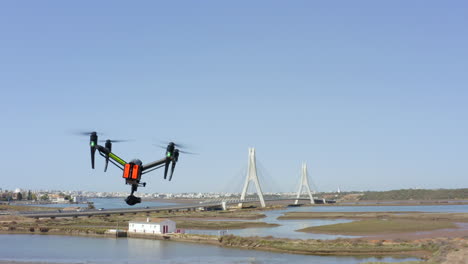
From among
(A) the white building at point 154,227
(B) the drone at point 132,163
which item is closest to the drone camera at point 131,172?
(B) the drone at point 132,163

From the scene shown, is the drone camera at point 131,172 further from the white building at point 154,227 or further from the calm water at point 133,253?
the white building at point 154,227

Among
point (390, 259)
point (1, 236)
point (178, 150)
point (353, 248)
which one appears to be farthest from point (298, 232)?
point (178, 150)

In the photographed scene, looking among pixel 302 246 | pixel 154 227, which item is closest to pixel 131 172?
pixel 302 246

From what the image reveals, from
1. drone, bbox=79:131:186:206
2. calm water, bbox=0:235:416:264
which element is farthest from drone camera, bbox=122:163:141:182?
calm water, bbox=0:235:416:264

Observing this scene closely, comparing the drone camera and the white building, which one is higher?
the drone camera

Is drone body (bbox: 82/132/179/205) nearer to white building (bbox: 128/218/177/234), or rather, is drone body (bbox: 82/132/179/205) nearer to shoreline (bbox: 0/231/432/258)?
shoreline (bbox: 0/231/432/258)
